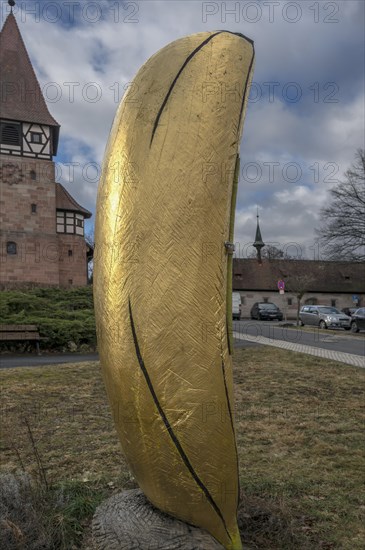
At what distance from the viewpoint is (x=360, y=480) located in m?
4.23

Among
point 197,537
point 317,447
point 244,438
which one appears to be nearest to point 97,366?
point 244,438

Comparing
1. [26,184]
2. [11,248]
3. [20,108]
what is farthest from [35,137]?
[11,248]

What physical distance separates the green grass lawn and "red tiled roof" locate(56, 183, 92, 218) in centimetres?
2865

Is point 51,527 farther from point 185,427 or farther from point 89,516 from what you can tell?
point 185,427

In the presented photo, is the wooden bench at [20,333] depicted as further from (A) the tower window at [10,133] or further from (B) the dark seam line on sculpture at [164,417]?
(A) the tower window at [10,133]

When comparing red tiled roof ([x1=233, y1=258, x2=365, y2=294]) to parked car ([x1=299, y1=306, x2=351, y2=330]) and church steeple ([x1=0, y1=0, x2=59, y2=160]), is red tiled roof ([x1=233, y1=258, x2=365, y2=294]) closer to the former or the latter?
parked car ([x1=299, y1=306, x2=351, y2=330])

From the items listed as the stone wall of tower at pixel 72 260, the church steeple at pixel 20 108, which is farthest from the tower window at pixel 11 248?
the church steeple at pixel 20 108

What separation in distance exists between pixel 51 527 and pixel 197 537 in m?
1.18

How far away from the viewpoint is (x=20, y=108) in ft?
112

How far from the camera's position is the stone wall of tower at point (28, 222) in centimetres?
3312

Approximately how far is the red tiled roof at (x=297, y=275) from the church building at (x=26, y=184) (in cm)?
2020

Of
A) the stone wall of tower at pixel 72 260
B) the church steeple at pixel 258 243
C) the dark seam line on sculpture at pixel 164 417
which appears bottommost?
the dark seam line on sculpture at pixel 164 417

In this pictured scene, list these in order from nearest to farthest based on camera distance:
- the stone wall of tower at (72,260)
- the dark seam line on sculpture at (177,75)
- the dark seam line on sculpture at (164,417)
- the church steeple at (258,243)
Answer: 1. the dark seam line on sculpture at (164,417)
2. the dark seam line on sculpture at (177,75)
3. the stone wall of tower at (72,260)
4. the church steeple at (258,243)

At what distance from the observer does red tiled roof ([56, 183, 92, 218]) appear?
3675cm
